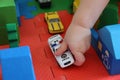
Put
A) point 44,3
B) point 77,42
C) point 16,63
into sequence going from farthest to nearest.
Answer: point 44,3 < point 77,42 < point 16,63

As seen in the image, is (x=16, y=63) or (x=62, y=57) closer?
(x=16, y=63)

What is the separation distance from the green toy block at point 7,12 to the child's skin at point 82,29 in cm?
14

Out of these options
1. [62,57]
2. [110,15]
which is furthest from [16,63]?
[110,15]

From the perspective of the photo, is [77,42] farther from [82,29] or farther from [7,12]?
[7,12]

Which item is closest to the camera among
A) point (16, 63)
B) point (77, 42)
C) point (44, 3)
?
point (16, 63)

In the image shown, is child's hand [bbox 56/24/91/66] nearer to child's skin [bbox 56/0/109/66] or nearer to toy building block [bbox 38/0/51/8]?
child's skin [bbox 56/0/109/66]

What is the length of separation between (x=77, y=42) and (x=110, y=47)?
0.23 feet

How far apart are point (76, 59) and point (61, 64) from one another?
3 cm

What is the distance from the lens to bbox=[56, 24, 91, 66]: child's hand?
495mm

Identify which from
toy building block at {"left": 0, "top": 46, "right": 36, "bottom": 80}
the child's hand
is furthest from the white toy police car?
toy building block at {"left": 0, "top": 46, "right": 36, "bottom": 80}

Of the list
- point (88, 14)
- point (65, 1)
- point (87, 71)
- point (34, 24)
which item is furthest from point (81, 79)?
point (65, 1)

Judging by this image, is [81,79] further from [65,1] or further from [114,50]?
[65,1]

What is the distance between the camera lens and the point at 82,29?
50cm

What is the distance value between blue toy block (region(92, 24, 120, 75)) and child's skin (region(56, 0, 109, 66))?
34 millimetres
